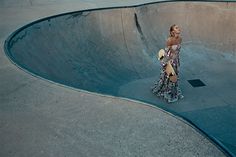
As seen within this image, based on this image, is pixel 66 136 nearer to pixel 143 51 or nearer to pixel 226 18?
pixel 143 51

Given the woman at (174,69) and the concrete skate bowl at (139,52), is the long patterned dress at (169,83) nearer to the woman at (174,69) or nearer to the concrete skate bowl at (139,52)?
the woman at (174,69)

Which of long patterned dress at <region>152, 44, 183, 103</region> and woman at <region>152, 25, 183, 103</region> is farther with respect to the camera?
long patterned dress at <region>152, 44, 183, 103</region>

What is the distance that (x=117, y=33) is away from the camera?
42.7 ft

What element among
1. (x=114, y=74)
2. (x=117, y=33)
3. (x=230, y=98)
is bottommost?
(x=230, y=98)

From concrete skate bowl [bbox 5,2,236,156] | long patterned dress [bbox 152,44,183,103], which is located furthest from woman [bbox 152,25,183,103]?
concrete skate bowl [bbox 5,2,236,156]

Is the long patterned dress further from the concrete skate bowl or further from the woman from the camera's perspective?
the concrete skate bowl

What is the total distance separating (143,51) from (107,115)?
24.6 feet

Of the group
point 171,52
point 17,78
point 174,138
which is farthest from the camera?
point 171,52

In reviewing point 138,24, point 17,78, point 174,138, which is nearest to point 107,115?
point 174,138

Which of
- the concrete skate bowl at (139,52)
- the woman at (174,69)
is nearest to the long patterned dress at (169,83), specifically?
the woman at (174,69)

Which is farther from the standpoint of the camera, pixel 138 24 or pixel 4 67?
pixel 138 24

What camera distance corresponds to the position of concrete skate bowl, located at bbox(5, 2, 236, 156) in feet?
30.3

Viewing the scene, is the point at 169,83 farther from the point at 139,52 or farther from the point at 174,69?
the point at 139,52

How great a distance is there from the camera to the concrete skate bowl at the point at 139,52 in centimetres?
924
